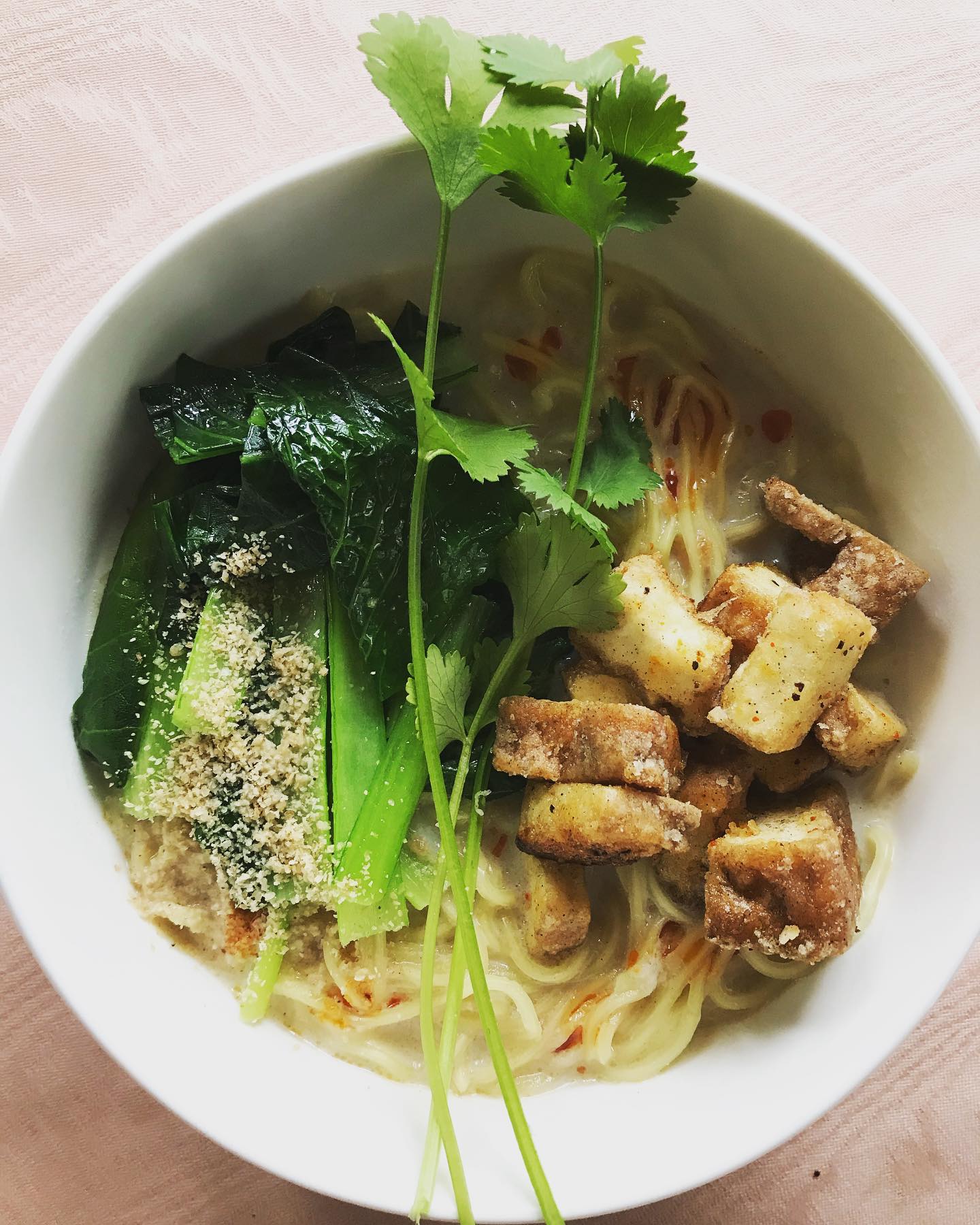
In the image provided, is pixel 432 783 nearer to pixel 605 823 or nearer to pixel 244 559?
pixel 605 823

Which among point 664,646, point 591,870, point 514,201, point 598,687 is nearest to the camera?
point 514,201

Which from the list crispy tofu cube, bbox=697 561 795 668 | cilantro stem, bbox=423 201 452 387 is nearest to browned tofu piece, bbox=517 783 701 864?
crispy tofu cube, bbox=697 561 795 668

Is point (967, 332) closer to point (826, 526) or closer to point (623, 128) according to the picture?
point (826, 526)

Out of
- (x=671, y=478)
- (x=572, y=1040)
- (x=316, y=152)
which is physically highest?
(x=316, y=152)

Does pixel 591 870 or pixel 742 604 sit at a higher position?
pixel 742 604

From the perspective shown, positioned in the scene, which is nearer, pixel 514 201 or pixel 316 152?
pixel 514 201

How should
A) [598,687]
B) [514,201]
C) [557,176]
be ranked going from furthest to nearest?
[598,687], [514,201], [557,176]

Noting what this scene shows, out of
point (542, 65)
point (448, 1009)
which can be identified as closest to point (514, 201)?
point (542, 65)
